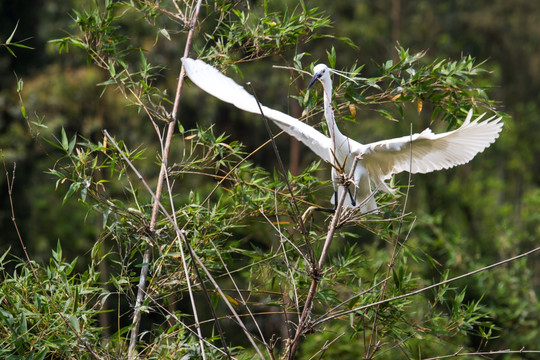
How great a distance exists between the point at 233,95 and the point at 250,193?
447 mm

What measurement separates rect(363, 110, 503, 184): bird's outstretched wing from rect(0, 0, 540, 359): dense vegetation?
134 mm

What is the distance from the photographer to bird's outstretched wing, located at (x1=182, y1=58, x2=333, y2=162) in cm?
316

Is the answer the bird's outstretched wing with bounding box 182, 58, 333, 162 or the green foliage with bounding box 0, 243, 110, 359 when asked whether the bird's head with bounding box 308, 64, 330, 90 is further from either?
the green foliage with bounding box 0, 243, 110, 359

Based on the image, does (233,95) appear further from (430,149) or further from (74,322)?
(74,322)

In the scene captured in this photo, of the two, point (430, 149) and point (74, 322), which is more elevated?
point (430, 149)

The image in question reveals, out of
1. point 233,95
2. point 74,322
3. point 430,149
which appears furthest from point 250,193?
point 74,322

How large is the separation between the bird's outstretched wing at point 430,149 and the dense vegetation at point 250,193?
134mm

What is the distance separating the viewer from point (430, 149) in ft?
9.82

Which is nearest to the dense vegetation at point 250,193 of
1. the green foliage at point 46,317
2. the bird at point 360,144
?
the green foliage at point 46,317

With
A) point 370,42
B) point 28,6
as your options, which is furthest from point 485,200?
point 28,6

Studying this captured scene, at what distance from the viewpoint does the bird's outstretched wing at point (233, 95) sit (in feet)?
10.4

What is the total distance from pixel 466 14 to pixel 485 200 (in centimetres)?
380

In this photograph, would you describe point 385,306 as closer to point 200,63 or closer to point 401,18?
point 200,63

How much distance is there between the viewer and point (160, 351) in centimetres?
278
